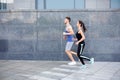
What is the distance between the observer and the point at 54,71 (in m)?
12.4

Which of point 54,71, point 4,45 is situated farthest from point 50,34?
point 54,71

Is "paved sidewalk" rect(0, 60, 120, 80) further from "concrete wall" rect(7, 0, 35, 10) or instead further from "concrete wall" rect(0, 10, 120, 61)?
"concrete wall" rect(7, 0, 35, 10)

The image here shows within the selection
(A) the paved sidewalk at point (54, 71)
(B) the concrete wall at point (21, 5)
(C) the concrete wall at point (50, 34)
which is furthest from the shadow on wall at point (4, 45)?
(B) the concrete wall at point (21, 5)

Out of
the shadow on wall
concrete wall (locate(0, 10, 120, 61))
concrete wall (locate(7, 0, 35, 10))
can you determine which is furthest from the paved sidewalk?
concrete wall (locate(7, 0, 35, 10))

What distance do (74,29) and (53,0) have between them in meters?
2.02

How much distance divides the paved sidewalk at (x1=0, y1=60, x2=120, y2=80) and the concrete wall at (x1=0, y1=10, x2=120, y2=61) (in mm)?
504

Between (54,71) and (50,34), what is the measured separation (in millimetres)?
3175

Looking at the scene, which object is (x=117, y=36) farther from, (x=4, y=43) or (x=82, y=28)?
(x=4, y=43)

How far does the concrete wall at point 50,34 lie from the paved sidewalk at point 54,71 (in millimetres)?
504

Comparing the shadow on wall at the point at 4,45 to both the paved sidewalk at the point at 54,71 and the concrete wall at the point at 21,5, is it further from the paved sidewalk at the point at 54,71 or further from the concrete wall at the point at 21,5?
the concrete wall at the point at 21,5

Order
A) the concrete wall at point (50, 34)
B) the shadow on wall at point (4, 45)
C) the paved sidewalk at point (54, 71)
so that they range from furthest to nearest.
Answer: the shadow on wall at point (4, 45) → the concrete wall at point (50, 34) → the paved sidewalk at point (54, 71)

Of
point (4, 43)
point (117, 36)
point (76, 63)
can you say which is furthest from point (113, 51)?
point (4, 43)

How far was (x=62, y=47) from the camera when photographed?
1516 centimetres

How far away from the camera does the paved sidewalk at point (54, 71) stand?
11.2 meters
